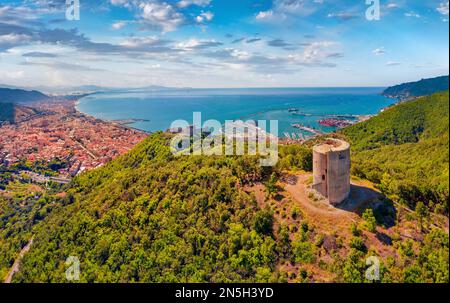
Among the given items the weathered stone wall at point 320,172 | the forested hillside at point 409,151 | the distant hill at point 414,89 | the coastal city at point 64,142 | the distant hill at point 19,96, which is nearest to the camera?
the weathered stone wall at point 320,172

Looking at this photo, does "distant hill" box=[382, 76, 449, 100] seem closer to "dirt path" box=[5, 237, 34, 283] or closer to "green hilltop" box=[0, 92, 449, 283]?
"green hilltop" box=[0, 92, 449, 283]

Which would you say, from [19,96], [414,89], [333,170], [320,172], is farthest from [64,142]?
[414,89]

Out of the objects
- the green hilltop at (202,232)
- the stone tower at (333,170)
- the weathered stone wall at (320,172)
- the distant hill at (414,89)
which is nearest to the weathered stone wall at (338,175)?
the stone tower at (333,170)

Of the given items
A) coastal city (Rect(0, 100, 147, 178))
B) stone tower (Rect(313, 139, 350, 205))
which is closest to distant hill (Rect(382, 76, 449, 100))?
coastal city (Rect(0, 100, 147, 178))

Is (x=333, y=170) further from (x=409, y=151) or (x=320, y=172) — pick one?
(x=409, y=151)

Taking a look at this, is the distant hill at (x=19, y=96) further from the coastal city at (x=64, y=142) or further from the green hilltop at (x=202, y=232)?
the green hilltop at (x=202, y=232)
